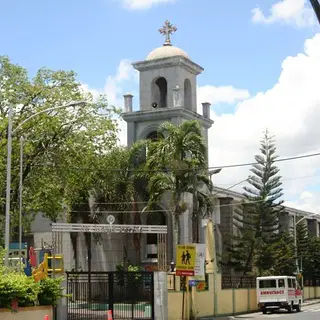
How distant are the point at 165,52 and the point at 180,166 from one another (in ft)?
38.7

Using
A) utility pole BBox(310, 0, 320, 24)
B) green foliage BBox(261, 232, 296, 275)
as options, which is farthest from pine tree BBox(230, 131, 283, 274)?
utility pole BBox(310, 0, 320, 24)

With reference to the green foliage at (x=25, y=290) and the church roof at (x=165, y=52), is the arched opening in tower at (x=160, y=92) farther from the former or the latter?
the green foliage at (x=25, y=290)

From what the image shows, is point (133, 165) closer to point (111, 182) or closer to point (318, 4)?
point (111, 182)

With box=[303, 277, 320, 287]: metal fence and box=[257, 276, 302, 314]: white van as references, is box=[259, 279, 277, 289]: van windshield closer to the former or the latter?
box=[257, 276, 302, 314]: white van

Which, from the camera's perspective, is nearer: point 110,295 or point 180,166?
point 110,295

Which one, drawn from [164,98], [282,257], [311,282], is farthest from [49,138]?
[311,282]

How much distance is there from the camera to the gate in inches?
1058

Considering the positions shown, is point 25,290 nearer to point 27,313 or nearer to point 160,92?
point 27,313

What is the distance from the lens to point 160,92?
4575 cm

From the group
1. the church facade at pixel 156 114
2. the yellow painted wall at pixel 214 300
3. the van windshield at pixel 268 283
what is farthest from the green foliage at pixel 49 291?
the church facade at pixel 156 114

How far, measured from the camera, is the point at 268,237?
4869 centimetres

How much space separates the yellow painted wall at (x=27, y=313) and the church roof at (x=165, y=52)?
23.9m

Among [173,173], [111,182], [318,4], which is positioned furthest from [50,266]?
Answer: [318,4]

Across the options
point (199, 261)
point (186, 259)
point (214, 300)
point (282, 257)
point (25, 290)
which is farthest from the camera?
point (282, 257)
